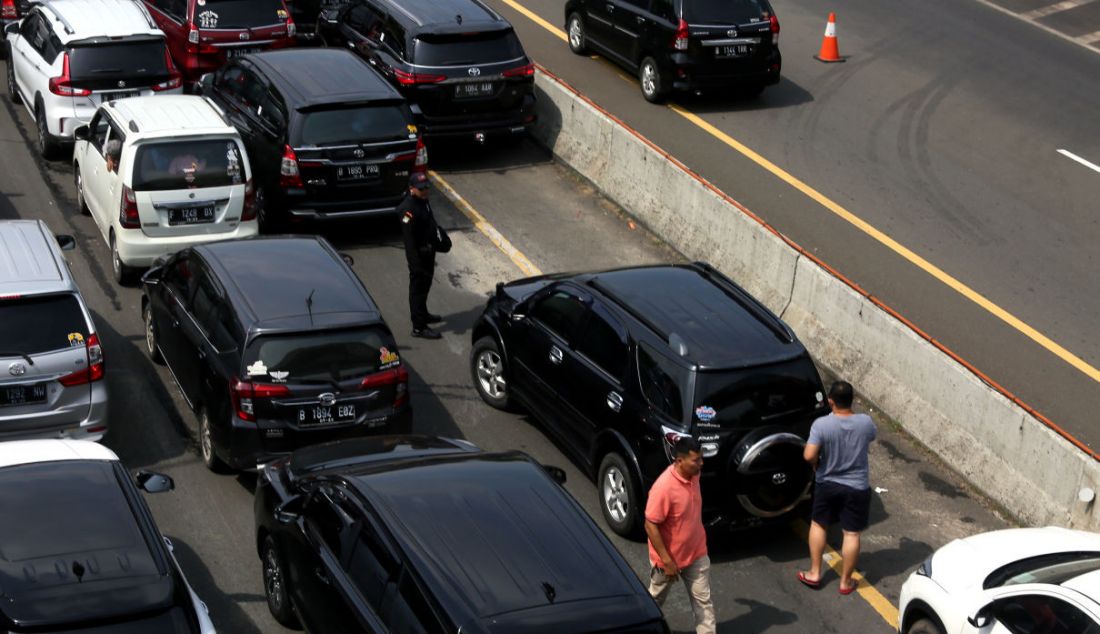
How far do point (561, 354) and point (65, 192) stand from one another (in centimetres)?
863

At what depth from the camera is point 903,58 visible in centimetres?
2380

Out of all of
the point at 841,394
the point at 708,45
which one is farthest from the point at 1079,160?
the point at 841,394

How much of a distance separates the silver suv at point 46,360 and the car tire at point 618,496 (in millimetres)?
4282

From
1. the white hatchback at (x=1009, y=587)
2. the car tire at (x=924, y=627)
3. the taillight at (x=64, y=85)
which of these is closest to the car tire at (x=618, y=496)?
the white hatchback at (x=1009, y=587)

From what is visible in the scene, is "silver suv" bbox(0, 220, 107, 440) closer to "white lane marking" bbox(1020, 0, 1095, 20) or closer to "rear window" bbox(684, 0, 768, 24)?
"rear window" bbox(684, 0, 768, 24)

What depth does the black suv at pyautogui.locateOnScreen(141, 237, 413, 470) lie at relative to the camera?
11922 mm

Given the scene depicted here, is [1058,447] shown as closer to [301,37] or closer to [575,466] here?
[575,466]

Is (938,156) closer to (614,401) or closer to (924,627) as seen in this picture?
(614,401)

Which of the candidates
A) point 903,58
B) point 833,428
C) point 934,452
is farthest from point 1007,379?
point 903,58

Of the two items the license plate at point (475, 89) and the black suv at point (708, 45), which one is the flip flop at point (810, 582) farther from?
the black suv at point (708, 45)

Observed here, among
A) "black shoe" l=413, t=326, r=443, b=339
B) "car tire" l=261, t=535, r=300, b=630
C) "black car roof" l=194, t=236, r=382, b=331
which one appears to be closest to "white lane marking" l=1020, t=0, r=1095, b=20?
"black shoe" l=413, t=326, r=443, b=339

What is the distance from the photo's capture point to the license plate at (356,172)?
1706cm

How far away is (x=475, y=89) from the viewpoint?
19.7 meters

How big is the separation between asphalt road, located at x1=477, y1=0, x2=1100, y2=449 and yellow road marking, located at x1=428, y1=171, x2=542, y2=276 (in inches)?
116
